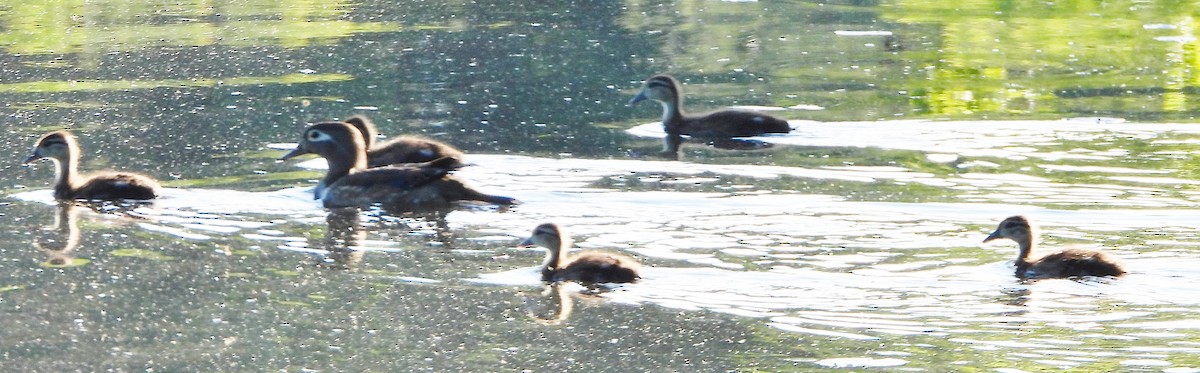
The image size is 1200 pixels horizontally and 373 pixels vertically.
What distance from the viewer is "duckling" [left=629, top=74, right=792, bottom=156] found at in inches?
545

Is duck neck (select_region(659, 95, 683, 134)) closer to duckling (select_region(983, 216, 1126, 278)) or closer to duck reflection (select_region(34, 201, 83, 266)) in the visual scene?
duck reflection (select_region(34, 201, 83, 266))

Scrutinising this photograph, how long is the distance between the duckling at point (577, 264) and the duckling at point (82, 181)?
291cm

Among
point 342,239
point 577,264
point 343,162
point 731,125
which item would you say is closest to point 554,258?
point 577,264

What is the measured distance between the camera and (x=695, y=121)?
1438cm

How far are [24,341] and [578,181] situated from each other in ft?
14.6

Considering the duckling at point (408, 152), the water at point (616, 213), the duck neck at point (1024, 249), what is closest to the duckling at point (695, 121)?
the water at point (616, 213)

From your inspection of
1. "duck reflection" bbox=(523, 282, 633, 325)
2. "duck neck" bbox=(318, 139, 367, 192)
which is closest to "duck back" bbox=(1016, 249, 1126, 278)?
"duck reflection" bbox=(523, 282, 633, 325)

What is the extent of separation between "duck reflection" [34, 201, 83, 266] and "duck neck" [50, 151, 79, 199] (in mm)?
158

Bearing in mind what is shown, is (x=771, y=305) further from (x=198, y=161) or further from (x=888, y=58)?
(x=888, y=58)

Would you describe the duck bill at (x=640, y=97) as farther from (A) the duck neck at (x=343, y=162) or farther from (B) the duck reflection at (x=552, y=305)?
(B) the duck reflection at (x=552, y=305)

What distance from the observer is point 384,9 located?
78.8 ft

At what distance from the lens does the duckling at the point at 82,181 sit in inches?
446

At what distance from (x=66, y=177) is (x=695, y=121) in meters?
4.73

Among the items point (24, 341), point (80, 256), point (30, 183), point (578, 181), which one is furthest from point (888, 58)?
point (24, 341)
